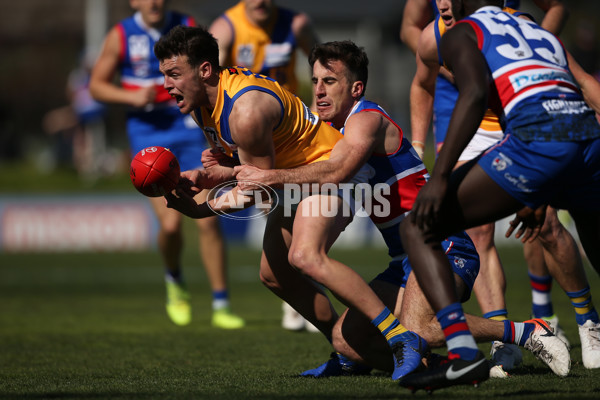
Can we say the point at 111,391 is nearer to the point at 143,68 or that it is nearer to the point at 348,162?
the point at 348,162

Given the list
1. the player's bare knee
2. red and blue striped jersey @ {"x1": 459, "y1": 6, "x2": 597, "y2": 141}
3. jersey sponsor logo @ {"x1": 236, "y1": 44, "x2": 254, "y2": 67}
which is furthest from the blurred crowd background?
red and blue striped jersey @ {"x1": 459, "y1": 6, "x2": 597, "y2": 141}

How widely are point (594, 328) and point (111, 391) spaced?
312 cm

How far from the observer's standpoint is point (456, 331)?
420cm

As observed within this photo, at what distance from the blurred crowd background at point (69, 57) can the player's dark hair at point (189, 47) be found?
2161cm

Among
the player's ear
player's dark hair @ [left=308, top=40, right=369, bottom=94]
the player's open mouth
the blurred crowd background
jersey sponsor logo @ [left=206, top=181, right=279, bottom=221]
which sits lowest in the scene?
the blurred crowd background

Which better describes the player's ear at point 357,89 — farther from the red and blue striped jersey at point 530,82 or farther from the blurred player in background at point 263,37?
the blurred player in background at point 263,37

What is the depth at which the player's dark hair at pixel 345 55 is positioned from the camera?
527 cm

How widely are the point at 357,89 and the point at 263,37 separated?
3.14 meters

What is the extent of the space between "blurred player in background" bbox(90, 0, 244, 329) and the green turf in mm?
421

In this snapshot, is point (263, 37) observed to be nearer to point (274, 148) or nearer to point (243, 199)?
point (274, 148)

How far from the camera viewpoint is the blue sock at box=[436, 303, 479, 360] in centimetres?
418

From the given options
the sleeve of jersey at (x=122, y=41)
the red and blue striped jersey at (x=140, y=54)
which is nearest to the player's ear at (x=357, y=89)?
the red and blue striped jersey at (x=140, y=54)

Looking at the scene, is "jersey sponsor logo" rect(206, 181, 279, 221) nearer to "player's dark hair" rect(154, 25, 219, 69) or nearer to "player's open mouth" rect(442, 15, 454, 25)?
"player's dark hair" rect(154, 25, 219, 69)

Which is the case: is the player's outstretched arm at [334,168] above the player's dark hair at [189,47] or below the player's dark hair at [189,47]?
below
